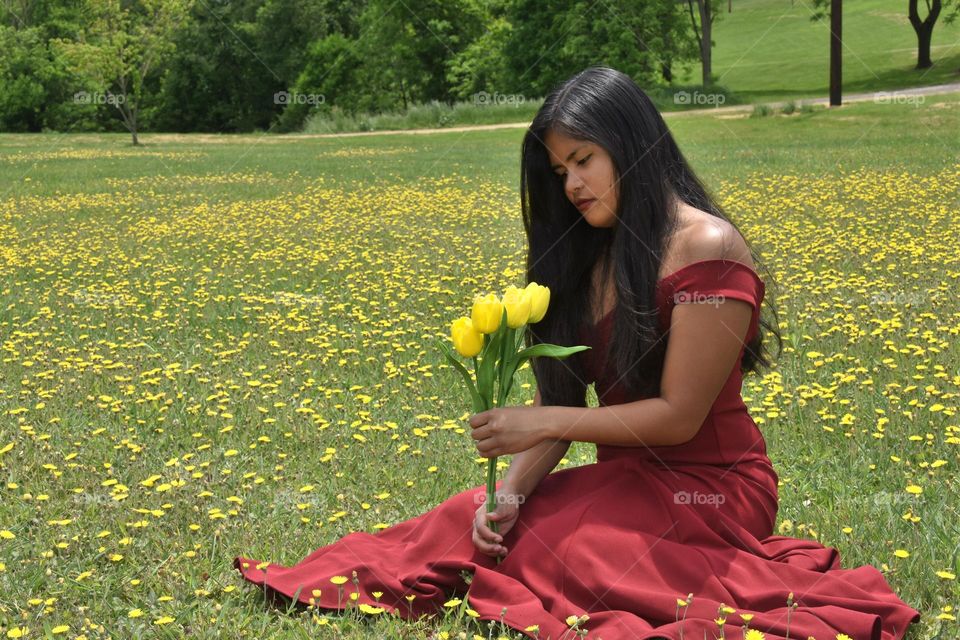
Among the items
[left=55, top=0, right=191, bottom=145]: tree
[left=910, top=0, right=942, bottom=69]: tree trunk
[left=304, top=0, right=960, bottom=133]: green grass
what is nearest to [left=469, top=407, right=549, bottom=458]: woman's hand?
[left=304, top=0, right=960, bottom=133]: green grass

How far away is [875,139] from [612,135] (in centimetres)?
1813

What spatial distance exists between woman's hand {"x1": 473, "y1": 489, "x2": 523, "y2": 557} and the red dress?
39 mm

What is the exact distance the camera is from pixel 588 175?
285 cm

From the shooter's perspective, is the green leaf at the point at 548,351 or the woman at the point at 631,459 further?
the woman at the point at 631,459

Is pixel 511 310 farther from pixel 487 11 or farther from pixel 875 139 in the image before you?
pixel 487 11

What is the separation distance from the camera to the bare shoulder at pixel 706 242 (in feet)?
9.39

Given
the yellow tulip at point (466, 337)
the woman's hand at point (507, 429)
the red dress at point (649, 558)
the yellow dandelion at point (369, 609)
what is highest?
the yellow tulip at point (466, 337)

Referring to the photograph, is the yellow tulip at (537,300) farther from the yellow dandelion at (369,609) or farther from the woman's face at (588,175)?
the yellow dandelion at (369,609)

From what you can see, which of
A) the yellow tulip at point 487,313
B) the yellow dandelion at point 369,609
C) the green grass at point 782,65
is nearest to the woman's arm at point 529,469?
the yellow dandelion at point 369,609

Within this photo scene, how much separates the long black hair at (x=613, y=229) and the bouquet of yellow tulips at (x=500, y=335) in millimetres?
331

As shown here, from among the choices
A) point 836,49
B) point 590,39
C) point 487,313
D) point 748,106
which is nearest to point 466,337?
point 487,313

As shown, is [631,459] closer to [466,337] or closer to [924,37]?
[466,337]

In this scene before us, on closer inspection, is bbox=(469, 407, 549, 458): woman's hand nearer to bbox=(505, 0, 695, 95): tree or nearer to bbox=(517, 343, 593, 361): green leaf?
bbox=(517, 343, 593, 361): green leaf

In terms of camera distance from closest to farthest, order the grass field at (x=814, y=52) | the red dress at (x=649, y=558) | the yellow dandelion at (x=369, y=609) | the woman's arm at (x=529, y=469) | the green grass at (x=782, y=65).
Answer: the red dress at (x=649, y=558), the yellow dandelion at (x=369, y=609), the woman's arm at (x=529, y=469), the green grass at (x=782, y=65), the grass field at (x=814, y=52)
